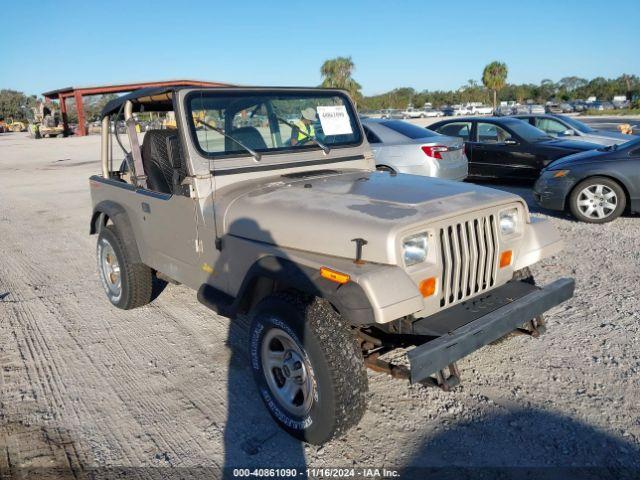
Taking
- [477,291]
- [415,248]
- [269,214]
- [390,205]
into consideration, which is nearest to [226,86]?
[269,214]

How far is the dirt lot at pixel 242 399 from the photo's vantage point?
2.82m

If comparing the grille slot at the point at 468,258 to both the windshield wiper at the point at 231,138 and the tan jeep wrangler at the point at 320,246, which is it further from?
the windshield wiper at the point at 231,138

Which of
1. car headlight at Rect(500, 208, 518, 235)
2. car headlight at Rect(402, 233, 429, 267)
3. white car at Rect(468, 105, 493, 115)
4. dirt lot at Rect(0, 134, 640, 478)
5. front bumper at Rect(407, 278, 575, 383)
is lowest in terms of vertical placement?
dirt lot at Rect(0, 134, 640, 478)

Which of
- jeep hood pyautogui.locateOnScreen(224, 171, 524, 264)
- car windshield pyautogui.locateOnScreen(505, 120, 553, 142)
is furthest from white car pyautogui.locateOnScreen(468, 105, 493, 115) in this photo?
jeep hood pyautogui.locateOnScreen(224, 171, 524, 264)

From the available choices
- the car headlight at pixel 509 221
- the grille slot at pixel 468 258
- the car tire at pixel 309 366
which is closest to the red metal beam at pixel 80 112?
the car tire at pixel 309 366

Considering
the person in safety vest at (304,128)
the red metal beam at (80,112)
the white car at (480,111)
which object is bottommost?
the person in safety vest at (304,128)

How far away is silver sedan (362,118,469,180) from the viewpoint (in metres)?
8.31

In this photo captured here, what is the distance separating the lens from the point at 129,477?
2744mm

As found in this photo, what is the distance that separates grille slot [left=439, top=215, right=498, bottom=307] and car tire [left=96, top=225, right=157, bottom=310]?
9.41ft

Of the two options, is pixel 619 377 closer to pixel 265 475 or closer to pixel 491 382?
pixel 491 382

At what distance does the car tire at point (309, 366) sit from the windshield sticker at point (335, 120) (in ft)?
6.26

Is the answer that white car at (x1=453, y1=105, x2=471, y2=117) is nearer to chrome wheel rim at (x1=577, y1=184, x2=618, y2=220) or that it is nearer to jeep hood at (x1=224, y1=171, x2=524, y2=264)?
chrome wheel rim at (x1=577, y1=184, x2=618, y2=220)

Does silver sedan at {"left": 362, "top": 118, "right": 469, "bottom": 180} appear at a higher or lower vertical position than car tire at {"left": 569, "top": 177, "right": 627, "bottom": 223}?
higher

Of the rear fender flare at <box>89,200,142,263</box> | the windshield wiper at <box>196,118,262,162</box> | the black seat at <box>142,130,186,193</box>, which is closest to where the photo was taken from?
the windshield wiper at <box>196,118,262,162</box>
